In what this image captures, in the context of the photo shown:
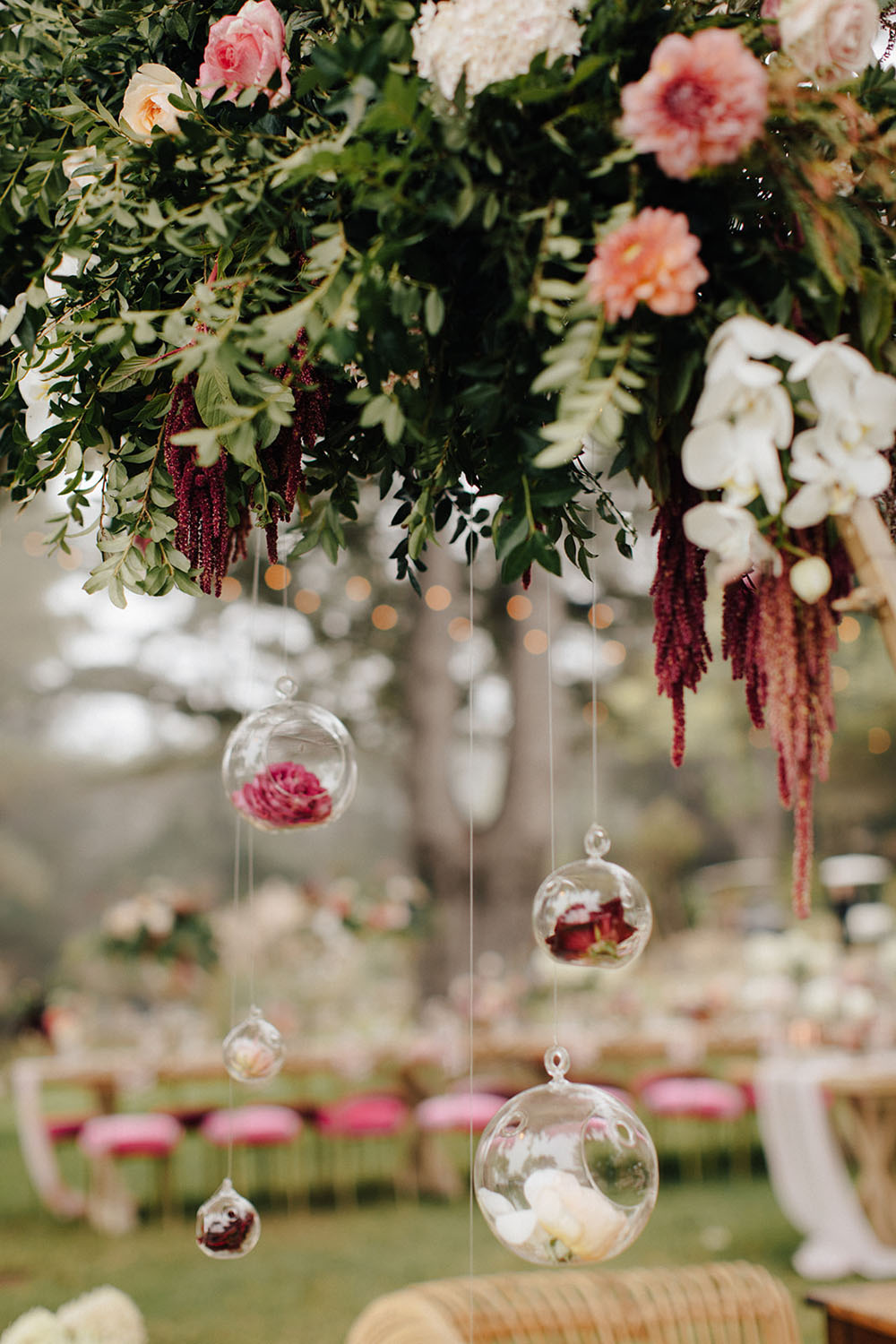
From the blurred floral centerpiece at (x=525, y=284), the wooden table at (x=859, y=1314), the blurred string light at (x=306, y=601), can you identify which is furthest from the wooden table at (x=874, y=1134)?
the blurred floral centerpiece at (x=525, y=284)

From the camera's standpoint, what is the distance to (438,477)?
113 cm

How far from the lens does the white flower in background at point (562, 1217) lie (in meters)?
1.05

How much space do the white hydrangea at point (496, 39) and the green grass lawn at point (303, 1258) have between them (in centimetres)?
423

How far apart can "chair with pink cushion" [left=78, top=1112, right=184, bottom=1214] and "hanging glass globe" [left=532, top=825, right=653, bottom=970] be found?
4779 mm

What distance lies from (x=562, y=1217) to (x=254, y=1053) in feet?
2.26

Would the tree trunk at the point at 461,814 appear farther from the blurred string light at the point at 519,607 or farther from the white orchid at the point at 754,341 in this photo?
the white orchid at the point at 754,341

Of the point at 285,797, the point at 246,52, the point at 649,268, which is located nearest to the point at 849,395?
the point at 649,268

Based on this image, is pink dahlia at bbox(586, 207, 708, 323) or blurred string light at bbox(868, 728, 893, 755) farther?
blurred string light at bbox(868, 728, 893, 755)

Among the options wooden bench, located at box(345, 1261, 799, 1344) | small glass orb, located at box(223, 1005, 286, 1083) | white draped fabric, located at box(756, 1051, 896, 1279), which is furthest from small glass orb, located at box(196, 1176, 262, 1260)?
white draped fabric, located at box(756, 1051, 896, 1279)

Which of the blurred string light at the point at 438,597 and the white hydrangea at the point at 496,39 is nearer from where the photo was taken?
the white hydrangea at the point at 496,39

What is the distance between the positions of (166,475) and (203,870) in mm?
10593

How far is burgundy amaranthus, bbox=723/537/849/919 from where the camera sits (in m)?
0.82

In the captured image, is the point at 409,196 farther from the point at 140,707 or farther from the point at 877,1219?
the point at 140,707

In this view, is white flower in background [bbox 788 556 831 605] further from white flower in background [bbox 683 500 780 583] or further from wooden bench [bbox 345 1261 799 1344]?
wooden bench [bbox 345 1261 799 1344]
